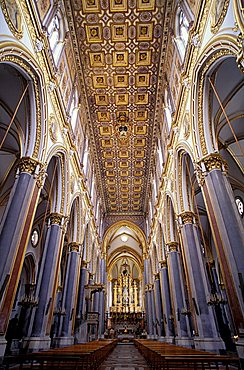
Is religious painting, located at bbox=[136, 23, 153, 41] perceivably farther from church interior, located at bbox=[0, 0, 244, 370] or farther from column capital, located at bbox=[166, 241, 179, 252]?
column capital, located at bbox=[166, 241, 179, 252]

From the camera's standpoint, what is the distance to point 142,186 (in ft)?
81.1

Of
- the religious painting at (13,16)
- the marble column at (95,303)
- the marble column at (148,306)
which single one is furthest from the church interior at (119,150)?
the marble column at (95,303)

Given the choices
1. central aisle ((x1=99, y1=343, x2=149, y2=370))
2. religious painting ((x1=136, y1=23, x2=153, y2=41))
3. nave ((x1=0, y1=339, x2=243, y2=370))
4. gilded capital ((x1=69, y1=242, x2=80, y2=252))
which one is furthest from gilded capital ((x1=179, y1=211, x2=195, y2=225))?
religious painting ((x1=136, y1=23, x2=153, y2=41))

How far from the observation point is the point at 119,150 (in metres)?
20.6

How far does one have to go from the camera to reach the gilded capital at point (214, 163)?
8.34 m

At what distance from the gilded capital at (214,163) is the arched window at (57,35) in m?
7.63

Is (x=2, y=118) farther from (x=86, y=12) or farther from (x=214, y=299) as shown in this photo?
(x=214, y=299)

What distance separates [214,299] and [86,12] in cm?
1351

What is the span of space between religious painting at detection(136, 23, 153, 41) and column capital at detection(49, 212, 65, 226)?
9.69m

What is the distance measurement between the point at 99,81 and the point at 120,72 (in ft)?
4.51

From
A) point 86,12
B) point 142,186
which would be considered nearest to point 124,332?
point 142,186

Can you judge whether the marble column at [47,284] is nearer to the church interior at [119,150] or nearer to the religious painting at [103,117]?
the church interior at [119,150]

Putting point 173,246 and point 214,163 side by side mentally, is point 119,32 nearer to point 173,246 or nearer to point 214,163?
point 214,163

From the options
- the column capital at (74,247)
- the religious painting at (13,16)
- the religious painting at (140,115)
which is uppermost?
the religious painting at (140,115)
